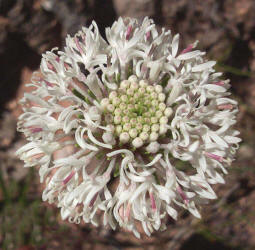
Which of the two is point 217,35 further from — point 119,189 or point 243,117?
point 119,189

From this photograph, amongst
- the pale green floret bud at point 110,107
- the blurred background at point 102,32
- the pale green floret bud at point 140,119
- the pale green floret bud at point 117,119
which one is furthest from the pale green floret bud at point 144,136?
the blurred background at point 102,32

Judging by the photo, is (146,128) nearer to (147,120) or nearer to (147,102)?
(147,120)

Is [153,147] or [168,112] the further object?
[168,112]

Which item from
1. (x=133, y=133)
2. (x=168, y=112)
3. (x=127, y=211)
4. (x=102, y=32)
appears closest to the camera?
(x=127, y=211)

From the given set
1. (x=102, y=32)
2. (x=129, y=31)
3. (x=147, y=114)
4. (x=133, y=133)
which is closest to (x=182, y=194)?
(x=133, y=133)

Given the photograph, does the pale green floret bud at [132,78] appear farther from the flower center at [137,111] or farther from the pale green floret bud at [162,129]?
the pale green floret bud at [162,129]

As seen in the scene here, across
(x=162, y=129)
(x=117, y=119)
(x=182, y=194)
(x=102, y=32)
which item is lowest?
(x=182, y=194)

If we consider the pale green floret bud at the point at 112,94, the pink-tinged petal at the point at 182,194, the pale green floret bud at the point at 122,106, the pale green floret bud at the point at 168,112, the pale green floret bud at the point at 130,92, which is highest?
the pale green floret bud at the point at 112,94

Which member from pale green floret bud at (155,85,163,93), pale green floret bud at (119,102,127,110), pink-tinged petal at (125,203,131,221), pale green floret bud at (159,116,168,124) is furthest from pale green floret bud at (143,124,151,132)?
pink-tinged petal at (125,203,131,221)
